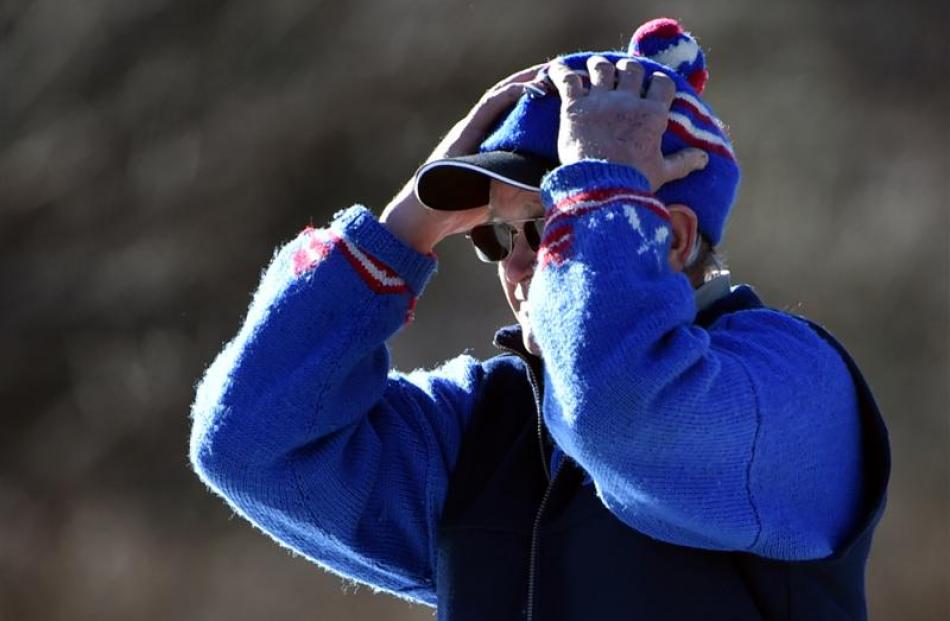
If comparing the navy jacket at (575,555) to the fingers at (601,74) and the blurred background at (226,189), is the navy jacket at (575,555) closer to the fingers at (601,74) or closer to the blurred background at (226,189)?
the fingers at (601,74)

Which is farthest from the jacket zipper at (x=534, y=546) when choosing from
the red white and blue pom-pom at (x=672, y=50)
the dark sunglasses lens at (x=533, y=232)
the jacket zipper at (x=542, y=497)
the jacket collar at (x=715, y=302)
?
the red white and blue pom-pom at (x=672, y=50)

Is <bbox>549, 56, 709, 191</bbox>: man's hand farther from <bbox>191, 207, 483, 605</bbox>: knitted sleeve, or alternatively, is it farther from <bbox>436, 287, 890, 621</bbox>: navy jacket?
<bbox>191, 207, 483, 605</bbox>: knitted sleeve

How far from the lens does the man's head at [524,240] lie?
5.85 ft

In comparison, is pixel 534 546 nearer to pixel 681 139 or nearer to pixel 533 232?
pixel 533 232

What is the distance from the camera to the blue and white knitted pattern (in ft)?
5.85

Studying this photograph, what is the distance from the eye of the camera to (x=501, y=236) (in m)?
1.88

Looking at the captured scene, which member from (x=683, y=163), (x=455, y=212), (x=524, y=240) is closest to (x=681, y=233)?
(x=683, y=163)

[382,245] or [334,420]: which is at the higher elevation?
[382,245]

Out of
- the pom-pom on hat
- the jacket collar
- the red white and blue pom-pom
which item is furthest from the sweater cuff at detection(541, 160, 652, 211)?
the red white and blue pom-pom

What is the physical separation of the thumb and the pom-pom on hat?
13mm

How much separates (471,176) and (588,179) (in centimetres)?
31

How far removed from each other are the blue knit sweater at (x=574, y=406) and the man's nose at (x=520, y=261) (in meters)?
0.16

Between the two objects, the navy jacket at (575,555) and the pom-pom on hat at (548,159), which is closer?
the navy jacket at (575,555)

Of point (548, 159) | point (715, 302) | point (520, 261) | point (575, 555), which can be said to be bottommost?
point (575, 555)
